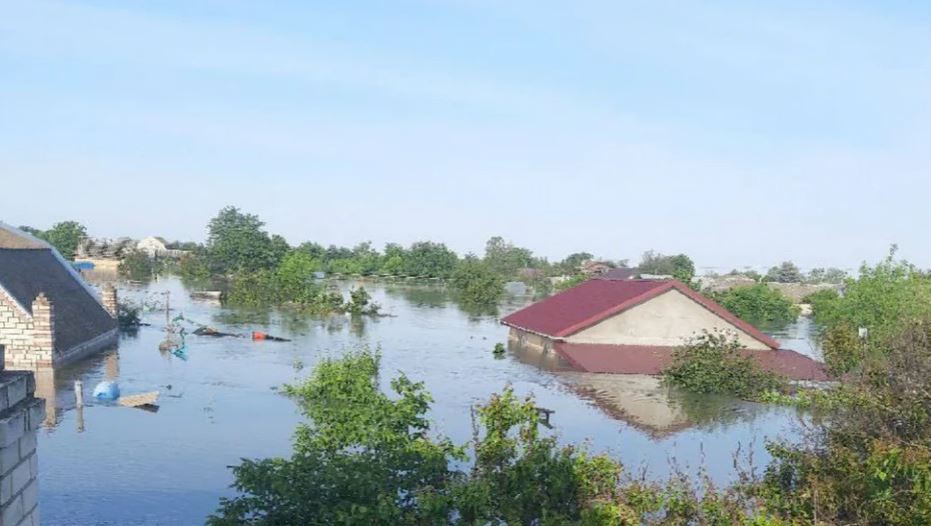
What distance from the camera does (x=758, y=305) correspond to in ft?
210

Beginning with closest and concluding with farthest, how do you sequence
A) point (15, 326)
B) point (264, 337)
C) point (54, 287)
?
point (15, 326) < point (54, 287) < point (264, 337)

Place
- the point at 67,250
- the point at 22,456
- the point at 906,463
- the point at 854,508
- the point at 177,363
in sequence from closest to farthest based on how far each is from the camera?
the point at 22,456, the point at 906,463, the point at 854,508, the point at 177,363, the point at 67,250

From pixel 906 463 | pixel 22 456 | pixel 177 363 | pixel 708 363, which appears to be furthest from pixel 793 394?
pixel 22 456

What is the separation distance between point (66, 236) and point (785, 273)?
119 m

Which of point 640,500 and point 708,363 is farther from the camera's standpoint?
point 708,363

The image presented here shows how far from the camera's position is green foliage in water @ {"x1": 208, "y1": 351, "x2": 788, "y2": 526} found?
352 inches

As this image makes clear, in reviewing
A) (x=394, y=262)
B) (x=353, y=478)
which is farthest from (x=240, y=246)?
(x=353, y=478)

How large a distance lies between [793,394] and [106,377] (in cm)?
2270

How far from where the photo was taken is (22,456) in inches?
237

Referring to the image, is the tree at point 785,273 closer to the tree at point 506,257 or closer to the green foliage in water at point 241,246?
the tree at point 506,257

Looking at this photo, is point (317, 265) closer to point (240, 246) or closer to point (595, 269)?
point (240, 246)

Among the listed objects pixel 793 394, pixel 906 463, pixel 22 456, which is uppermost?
pixel 22 456

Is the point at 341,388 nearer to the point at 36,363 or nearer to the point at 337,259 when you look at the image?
the point at 36,363

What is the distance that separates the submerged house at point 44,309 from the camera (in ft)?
87.9
